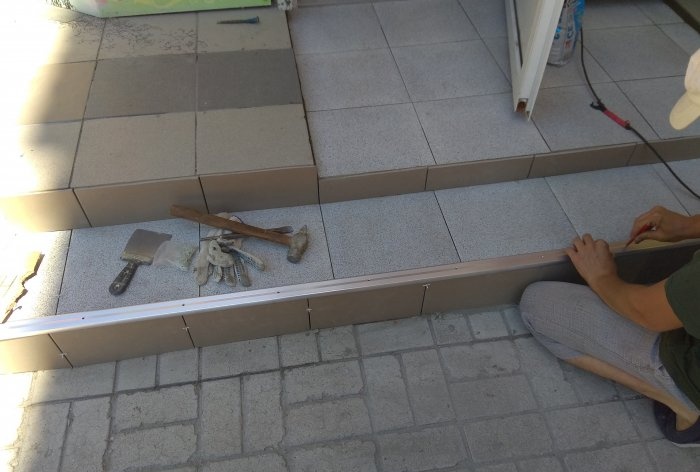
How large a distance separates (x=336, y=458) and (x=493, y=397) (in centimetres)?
64

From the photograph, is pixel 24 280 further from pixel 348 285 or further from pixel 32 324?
pixel 348 285

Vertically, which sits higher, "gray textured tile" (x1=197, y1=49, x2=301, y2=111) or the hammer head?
"gray textured tile" (x1=197, y1=49, x2=301, y2=111)

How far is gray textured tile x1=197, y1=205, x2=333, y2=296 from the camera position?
207 centimetres

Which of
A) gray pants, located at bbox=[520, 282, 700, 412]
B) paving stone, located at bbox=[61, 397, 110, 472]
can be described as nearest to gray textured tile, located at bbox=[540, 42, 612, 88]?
gray pants, located at bbox=[520, 282, 700, 412]

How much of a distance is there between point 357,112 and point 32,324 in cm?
165

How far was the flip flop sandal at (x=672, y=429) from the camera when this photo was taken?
1823mm

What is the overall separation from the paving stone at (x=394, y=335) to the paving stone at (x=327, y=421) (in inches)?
9.3

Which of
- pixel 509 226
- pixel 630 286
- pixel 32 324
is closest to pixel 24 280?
pixel 32 324

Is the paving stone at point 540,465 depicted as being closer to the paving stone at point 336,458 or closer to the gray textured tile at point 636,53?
the paving stone at point 336,458

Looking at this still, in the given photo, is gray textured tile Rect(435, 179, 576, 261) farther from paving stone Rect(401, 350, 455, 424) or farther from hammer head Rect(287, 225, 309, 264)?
hammer head Rect(287, 225, 309, 264)

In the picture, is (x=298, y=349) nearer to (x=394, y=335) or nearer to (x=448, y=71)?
(x=394, y=335)

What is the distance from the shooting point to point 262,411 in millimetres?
1932

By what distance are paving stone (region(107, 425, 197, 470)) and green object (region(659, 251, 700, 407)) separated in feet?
5.25

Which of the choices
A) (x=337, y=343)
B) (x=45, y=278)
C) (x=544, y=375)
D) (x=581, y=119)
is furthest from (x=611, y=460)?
(x=45, y=278)
